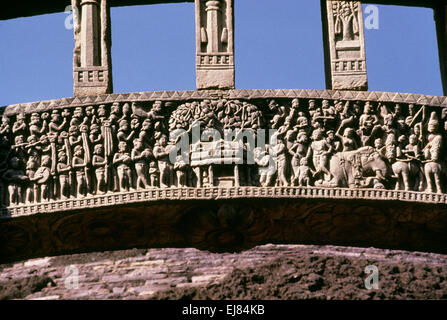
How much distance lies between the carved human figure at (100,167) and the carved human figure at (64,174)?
0.20m

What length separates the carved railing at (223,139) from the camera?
878 cm

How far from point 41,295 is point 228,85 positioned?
2094 mm

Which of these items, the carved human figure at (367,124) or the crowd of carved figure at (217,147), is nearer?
the crowd of carved figure at (217,147)

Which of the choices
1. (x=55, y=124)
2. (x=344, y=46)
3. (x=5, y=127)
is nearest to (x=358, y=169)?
(x=344, y=46)

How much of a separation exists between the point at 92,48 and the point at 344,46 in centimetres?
Answer: 194

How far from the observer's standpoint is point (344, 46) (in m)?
9.27

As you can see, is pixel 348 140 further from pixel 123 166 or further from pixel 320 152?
pixel 123 166

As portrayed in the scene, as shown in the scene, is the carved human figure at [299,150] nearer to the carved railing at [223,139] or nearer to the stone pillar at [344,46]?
the carved railing at [223,139]

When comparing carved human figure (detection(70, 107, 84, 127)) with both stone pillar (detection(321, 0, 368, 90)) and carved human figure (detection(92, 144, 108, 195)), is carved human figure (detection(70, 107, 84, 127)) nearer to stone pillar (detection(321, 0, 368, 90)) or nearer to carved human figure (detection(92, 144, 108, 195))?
carved human figure (detection(92, 144, 108, 195))

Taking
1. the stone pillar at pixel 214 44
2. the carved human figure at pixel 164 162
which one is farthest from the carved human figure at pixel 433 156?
the carved human figure at pixel 164 162

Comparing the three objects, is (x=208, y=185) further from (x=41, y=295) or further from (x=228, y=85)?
(x=41, y=295)

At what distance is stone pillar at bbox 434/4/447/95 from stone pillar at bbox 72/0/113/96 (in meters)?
2.69

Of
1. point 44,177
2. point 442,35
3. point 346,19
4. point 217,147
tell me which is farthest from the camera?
point 442,35

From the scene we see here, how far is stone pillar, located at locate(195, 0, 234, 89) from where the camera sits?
9.09m
